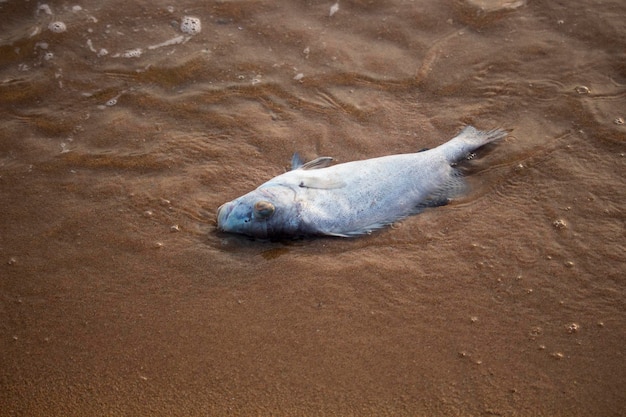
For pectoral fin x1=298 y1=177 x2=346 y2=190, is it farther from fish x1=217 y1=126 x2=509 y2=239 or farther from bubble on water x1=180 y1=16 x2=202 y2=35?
Result: bubble on water x1=180 y1=16 x2=202 y2=35

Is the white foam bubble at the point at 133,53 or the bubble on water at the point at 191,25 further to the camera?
the bubble on water at the point at 191,25

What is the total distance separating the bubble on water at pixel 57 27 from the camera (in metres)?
6.11

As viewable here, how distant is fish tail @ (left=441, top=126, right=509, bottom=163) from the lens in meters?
4.97

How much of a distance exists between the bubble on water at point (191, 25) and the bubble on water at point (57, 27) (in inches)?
51.0

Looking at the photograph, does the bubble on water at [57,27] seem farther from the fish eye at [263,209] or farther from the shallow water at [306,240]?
the fish eye at [263,209]

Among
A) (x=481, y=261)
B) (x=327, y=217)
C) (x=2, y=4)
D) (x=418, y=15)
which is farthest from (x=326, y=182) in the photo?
(x=2, y=4)

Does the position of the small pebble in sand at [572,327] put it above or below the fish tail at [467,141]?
below

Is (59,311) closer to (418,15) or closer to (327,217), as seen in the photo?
(327,217)

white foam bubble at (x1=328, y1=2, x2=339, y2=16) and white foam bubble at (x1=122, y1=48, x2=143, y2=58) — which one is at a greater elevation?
white foam bubble at (x1=328, y1=2, x2=339, y2=16)

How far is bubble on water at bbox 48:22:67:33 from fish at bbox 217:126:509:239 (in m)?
3.27

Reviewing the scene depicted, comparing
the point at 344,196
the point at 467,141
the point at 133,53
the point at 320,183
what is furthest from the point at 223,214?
the point at 133,53

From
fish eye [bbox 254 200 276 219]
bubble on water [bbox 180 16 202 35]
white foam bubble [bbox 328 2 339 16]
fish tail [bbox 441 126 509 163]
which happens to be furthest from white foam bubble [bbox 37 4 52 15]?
fish tail [bbox 441 126 509 163]

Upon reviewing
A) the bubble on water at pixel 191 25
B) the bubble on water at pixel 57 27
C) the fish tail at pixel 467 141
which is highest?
the bubble on water at pixel 191 25

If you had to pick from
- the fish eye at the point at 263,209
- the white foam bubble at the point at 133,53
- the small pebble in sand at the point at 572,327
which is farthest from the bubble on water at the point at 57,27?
the small pebble in sand at the point at 572,327
